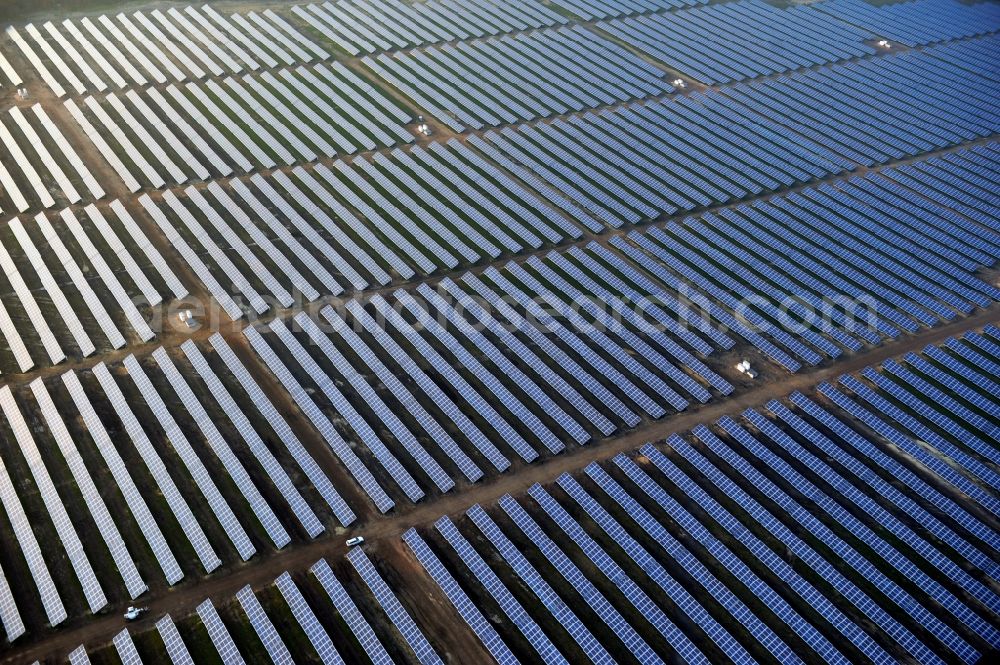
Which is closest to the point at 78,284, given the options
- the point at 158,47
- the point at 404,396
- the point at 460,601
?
the point at 404,396

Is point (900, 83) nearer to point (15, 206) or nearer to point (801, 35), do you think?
point (801, 35)

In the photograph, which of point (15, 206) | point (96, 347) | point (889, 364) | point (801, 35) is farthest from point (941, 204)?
point (15, 206)

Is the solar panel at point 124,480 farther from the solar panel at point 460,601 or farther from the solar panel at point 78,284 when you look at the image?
the solar panel at point 460,601

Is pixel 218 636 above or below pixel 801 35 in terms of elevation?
below

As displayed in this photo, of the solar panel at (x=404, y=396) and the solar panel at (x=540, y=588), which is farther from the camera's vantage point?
the solar panel at (x=404, y=396)

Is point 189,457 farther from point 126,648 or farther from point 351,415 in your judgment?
point 126,648

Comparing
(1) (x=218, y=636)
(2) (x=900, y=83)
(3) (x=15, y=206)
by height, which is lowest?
(1) (x=218, y=636)

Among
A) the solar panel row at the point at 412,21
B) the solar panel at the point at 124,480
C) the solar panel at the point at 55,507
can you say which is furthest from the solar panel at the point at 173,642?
the solar panel row at the point at 412,21

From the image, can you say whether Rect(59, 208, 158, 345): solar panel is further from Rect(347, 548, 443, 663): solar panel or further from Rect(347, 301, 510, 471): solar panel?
Rect(347, 548, 443, 663): solar panel
